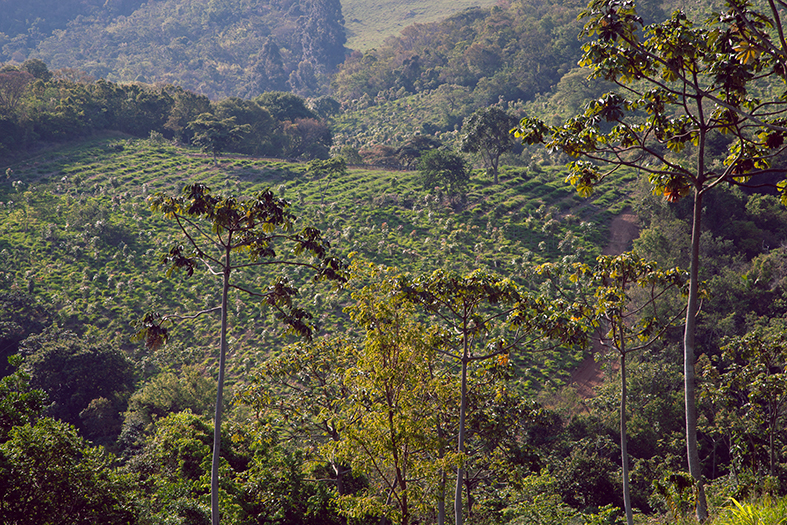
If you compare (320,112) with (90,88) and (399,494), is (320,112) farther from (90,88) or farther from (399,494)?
(399,494)

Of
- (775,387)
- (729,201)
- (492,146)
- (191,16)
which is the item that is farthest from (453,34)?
(191,16)

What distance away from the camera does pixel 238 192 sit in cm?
4631

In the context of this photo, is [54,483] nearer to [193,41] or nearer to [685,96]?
[685,96]

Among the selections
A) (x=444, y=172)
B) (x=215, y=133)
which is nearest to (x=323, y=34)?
(x=215, y=133)

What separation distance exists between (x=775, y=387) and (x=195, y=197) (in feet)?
55.1

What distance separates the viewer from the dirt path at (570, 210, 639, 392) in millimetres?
25797

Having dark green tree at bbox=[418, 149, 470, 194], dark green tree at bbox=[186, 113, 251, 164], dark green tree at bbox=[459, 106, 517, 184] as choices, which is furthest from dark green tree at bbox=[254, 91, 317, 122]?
dark green tree at bbox=[459, 106, 517, 184]

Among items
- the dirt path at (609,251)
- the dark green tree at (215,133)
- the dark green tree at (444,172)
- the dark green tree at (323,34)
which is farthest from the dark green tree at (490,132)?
the dark green tree at (323,34)

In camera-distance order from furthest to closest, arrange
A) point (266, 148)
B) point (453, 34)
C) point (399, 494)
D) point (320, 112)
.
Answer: point (453, 34)
point (320, 112)
point (266, 148)
point (399, 494)

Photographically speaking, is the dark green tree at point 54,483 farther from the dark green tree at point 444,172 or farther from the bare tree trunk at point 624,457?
the dark green tree at point 444,172

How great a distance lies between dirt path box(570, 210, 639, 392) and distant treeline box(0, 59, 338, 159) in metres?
41.4

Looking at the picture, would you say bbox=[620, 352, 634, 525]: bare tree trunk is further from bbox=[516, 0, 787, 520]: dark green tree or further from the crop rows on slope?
the crop rows on slope

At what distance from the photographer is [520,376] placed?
26.1 meters

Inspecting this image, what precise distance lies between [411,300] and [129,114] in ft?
222
